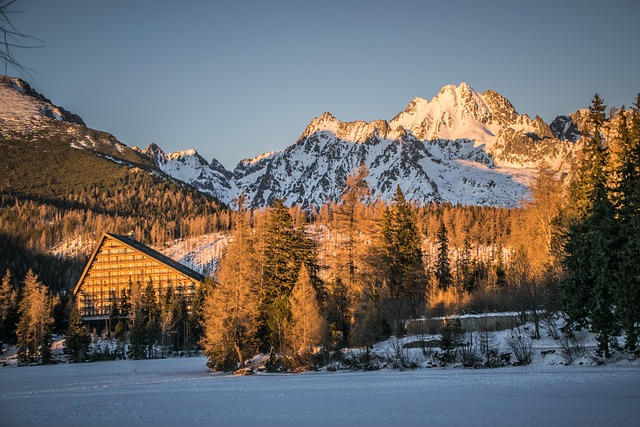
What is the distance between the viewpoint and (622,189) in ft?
105

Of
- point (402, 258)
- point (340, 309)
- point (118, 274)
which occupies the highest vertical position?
point (118, 274)

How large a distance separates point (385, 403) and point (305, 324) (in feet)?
79.1

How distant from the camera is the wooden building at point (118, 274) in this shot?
11244 centimetres

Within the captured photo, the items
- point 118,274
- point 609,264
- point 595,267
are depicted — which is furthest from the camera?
point 118,274

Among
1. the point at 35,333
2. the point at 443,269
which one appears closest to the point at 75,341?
the point at 35,333

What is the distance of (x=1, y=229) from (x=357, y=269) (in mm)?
180017

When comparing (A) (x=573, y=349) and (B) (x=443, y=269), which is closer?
(A) (x=573, y=349)

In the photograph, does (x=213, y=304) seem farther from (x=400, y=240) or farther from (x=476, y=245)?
(x=476, y=245)

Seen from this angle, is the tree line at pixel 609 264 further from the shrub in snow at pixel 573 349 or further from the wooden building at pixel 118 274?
the wooden building at pixel 118 274

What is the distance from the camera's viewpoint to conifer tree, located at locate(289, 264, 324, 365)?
1709 inches

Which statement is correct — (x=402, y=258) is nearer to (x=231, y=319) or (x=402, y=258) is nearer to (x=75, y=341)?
(x=231, y=319)

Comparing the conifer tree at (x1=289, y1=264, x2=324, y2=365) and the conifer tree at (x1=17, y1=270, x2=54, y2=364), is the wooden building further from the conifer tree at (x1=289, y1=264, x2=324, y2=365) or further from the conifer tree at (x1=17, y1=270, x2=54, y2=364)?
the conifer tree at (x1=289, y1=264, x2=324, y2=365)

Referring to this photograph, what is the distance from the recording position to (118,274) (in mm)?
117688

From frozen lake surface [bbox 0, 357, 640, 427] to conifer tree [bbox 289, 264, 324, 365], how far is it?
12.1 m
